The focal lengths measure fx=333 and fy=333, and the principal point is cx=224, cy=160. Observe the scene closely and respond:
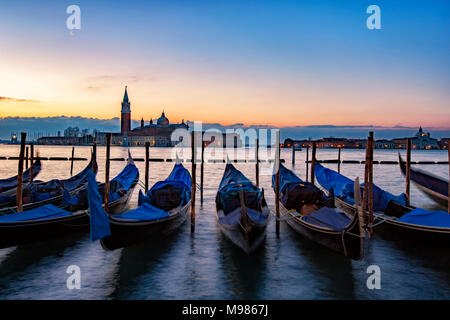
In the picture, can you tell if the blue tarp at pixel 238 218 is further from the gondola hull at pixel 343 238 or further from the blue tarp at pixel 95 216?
the blue tarp at pixel 95 216

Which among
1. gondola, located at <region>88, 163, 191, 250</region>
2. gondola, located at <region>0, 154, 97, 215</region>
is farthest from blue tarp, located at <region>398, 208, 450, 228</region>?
gondola, located at <region>0, 154, 97, 215</region>

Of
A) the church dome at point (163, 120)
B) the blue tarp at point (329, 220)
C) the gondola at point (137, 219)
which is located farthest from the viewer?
the church dome at point (163, 120)

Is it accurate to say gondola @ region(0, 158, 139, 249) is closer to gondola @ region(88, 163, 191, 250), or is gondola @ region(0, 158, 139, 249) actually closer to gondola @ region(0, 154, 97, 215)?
gondola @ region(88, 163, 191, 250)

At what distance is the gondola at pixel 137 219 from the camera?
16.8 ft

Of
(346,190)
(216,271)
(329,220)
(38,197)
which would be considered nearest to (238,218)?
(216,271)

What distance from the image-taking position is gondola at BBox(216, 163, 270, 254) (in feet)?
20.0

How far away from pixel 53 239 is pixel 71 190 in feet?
14.6

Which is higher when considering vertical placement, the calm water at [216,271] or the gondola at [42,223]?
the gondola at [42,223]

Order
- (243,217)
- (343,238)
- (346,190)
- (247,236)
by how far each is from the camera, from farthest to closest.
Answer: (346,190) → (243,217) → (247,236) → (343,238)

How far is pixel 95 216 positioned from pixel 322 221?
4.15m

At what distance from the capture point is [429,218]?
6684 millimetres

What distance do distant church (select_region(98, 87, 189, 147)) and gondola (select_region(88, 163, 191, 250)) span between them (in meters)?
132

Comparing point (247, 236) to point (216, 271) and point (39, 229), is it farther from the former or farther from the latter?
point (39, 229)

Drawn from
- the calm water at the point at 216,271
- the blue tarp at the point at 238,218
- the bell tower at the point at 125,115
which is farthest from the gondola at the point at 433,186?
the bell tower at the point at 125,115
